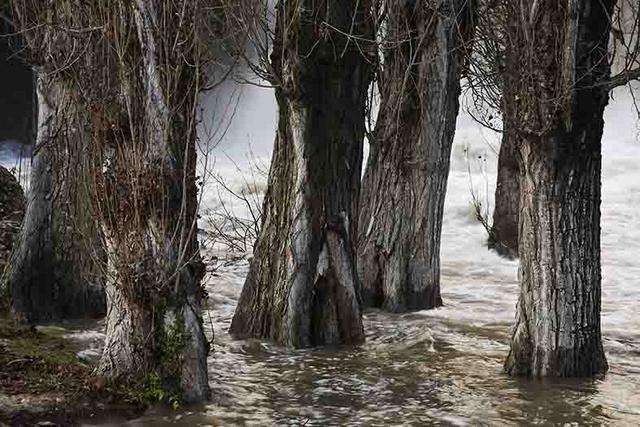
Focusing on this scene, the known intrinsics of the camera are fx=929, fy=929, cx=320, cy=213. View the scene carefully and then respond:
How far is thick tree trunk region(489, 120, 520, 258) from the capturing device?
54.0 feet

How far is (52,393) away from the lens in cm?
700

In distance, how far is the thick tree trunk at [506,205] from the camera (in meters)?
16.5

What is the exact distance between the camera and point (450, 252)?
62.0 feet

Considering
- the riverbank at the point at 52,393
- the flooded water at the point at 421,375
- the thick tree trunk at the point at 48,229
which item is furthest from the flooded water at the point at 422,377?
the thick tree trunk at the point at 48,229

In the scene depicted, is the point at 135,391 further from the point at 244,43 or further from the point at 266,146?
the point at 266,146

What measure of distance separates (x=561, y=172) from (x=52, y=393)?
15.0ft

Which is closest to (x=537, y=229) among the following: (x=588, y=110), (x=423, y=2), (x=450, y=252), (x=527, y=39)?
(x=588, y=110)

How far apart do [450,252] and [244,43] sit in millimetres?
10078

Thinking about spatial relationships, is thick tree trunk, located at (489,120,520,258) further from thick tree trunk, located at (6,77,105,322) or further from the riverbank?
the riverbank

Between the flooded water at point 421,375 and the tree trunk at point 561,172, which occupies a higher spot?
the tree trunk at point 561,172

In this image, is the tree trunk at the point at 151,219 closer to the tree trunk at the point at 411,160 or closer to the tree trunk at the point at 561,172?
the tree trunk at the point at 561,172

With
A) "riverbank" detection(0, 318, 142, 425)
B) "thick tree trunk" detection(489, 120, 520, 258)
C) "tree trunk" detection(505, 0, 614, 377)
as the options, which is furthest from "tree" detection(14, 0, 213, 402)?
"thick tree trunk" detection(489, 120, 520, 258)

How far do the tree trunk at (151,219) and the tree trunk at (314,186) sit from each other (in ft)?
8.69

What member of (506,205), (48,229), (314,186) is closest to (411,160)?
(314,186)
